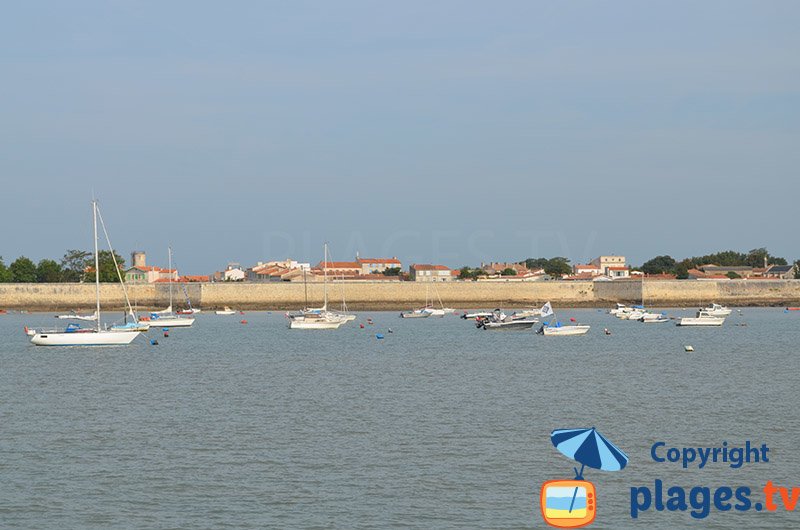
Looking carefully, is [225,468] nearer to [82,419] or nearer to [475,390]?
[82,419]

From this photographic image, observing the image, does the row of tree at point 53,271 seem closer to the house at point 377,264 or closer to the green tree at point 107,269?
the green tree at point 107,269

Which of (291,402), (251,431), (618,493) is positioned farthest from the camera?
(291,402)

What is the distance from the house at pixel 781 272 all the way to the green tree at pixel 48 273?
2649 inches

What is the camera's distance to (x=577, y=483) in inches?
367

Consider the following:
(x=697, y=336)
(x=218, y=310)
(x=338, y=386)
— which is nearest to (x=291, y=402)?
(x=338, y=386)

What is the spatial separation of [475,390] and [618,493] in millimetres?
10887

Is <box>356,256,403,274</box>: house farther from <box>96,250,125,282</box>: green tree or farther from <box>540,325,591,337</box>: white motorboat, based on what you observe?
<box>540,325,591,337</box>: white motorboat

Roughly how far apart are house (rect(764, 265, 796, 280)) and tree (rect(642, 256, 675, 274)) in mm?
16337

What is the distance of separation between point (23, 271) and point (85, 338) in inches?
2550

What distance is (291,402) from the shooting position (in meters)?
22.2

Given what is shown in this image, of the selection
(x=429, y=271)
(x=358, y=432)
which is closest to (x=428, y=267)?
(x=429, y=271)

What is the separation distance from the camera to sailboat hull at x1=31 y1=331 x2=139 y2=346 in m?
36.4

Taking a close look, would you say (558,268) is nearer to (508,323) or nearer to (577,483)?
(508,323)

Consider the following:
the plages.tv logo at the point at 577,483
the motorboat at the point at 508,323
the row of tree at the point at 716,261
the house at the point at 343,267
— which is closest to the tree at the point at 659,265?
the row of tree at the point at 716,261
